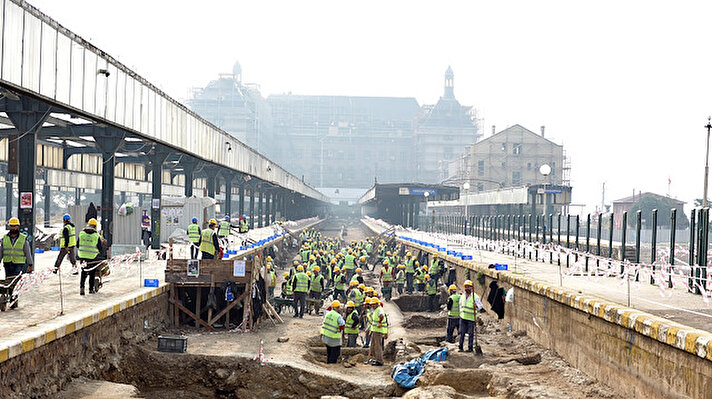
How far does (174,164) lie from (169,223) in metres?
4.85

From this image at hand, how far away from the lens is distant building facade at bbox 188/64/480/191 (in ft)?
538

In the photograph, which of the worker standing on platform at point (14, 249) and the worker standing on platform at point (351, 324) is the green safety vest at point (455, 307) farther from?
the worker standing on platform at point (14, 249)

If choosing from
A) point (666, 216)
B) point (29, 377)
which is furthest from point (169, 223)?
point (666, 216)

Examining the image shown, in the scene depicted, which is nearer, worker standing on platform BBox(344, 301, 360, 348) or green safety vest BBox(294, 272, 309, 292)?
worker standing on platform BBox(344, 301, 360, 348)

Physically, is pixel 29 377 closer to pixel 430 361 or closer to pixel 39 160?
pixel 430 361


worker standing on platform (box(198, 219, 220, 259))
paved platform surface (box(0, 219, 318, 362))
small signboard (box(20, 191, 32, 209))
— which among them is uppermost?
small signboard (box(20, 191, 32, 209))

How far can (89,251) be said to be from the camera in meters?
17.0

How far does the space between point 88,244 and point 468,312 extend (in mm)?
8495

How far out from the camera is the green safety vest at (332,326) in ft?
56.7

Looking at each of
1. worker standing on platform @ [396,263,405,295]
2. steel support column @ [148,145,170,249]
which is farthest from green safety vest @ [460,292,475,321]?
steel support column @ [148,145,170,249]

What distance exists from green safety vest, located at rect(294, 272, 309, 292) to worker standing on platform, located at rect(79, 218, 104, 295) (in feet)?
26.0

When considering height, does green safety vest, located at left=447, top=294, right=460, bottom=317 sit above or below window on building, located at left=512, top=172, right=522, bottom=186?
below

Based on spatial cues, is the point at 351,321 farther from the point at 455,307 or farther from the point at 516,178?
the point at 516,178

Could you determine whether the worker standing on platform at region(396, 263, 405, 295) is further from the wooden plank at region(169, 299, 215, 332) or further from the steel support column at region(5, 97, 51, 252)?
the steel support column at region(5, 97, 51, 252)
